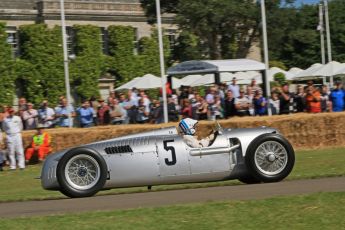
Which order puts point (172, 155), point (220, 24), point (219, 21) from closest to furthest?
point (172, 155), point (219, 21), point (220, 24)

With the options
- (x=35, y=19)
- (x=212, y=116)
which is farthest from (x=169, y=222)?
(x=35, y=19)

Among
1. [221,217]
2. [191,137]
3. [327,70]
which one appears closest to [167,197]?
[191,137]

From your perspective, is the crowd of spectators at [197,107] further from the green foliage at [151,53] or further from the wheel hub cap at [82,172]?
the green foliage at [151,53]

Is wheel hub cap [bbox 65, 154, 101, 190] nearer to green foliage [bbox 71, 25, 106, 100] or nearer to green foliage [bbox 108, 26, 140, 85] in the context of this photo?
green foliage [bbox 71, 25, 106, 100]

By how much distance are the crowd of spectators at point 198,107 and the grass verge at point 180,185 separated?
4.04 meters

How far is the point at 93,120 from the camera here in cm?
2694

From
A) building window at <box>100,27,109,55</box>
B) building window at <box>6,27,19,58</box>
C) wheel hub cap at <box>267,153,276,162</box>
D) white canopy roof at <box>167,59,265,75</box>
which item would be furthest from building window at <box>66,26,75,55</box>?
wheel hub cap at <box>267,153,276,162</box>

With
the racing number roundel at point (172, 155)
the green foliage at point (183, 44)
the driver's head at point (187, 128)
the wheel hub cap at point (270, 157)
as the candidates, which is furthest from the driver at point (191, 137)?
the green foliage at point (183, 44)

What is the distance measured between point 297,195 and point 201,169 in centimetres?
264

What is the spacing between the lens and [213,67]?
31625mm

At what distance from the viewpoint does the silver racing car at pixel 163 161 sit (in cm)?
1239

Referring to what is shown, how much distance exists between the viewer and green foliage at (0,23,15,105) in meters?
52.2

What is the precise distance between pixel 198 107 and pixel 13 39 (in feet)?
108

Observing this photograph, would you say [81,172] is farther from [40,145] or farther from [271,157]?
[40,145]
